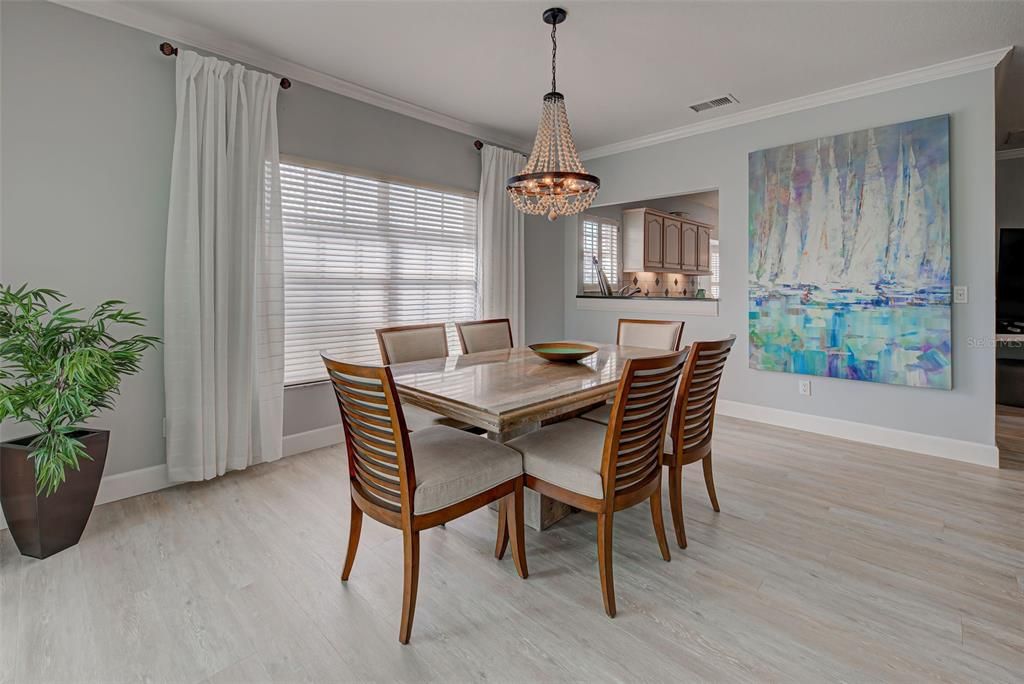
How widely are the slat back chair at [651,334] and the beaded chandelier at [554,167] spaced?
0.99 metres

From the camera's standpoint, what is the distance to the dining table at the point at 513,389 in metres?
1.75

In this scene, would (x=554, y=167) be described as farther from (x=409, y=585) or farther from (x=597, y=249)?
(x=597, y=249)

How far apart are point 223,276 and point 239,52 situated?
54.4 inches

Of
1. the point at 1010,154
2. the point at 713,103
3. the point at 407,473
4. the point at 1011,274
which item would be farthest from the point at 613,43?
A: the point at 1011,274

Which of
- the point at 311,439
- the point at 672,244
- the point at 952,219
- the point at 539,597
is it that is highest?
the point at 672,244

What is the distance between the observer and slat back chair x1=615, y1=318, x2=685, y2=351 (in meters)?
3.22

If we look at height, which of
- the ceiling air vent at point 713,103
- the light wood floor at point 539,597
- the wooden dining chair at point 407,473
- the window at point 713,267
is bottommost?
the light wood floor at point 539,597

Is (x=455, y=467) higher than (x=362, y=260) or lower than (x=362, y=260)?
lower

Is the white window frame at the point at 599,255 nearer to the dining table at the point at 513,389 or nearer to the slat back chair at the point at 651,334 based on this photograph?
the slat back chair at the point at 651,334

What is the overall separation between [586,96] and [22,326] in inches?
142

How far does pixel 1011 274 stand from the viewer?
501 cm

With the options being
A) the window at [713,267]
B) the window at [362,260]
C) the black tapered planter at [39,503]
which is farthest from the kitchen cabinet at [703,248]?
the black tapered planter at [39,503]

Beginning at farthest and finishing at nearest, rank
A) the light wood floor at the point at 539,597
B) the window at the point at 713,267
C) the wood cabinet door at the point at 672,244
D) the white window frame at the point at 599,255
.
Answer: the window at the point at 713,267
the wood cabinet door at the point at 672,244
the white window frame at the point at 599,255
the light wood floor at the point at 539,597

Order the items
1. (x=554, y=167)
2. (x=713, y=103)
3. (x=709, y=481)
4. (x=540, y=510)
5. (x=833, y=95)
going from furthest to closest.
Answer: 1. (x=713, y=103)
2. (x=833, y=95)
3. (x=554, y=167)
4. (x=709, y=481)
5. (x=540, y=510)
